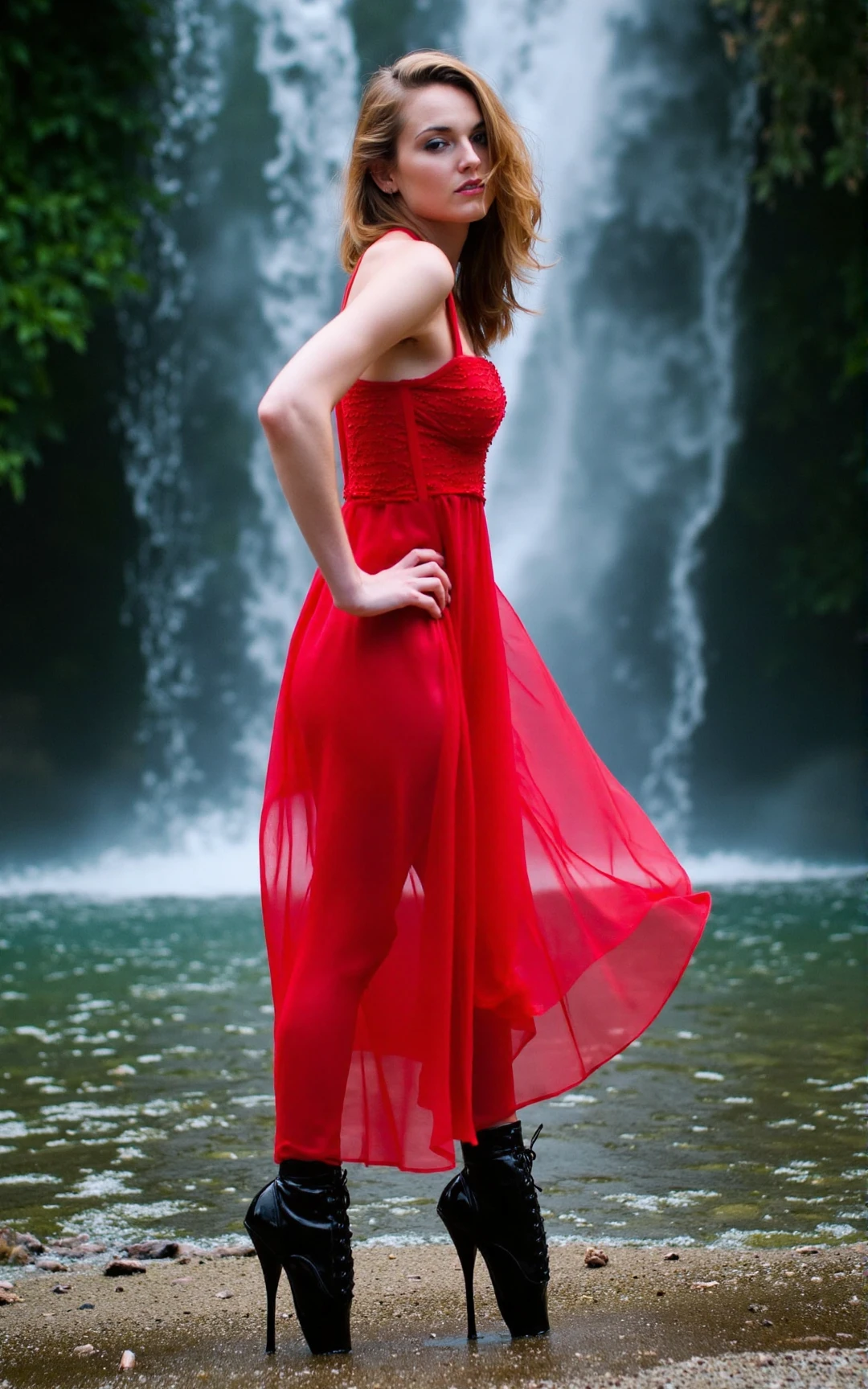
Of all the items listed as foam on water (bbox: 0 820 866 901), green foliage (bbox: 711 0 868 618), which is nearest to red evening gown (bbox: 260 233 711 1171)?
foam on water (bbox: 0 820 866 901)

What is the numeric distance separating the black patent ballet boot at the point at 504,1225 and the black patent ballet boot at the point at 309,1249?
0.57ft

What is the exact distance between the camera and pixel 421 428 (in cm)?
207

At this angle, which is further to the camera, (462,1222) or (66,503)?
(66,503)

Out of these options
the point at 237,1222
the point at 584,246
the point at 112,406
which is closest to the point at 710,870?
the point at 584,246

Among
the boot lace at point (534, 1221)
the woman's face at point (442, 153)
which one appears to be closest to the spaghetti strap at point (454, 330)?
the woman's face at point (442, 153)

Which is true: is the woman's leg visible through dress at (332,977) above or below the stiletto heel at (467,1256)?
above

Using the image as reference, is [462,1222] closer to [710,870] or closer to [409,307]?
[409,307]

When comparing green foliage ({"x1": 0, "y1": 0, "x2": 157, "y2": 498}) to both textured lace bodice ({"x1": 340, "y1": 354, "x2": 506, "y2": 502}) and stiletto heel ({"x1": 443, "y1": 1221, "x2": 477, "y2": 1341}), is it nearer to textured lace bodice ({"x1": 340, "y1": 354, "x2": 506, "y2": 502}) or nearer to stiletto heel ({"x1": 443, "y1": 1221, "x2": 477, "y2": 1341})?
textured lace bodice ({"x1": 340, "y1": 354, "x2": 506, "y2": 502})

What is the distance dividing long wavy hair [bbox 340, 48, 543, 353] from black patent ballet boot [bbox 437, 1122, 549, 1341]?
Answer: 48.0 inches

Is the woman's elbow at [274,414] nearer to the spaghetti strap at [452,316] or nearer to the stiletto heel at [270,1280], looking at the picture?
the spaghetti strap at [452,316]

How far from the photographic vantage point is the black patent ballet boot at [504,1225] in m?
2.01

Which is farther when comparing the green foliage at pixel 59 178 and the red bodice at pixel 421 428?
the green foliage at pixel 59 178

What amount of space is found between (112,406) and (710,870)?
252 inches

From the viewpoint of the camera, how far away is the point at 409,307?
1.96 meters
